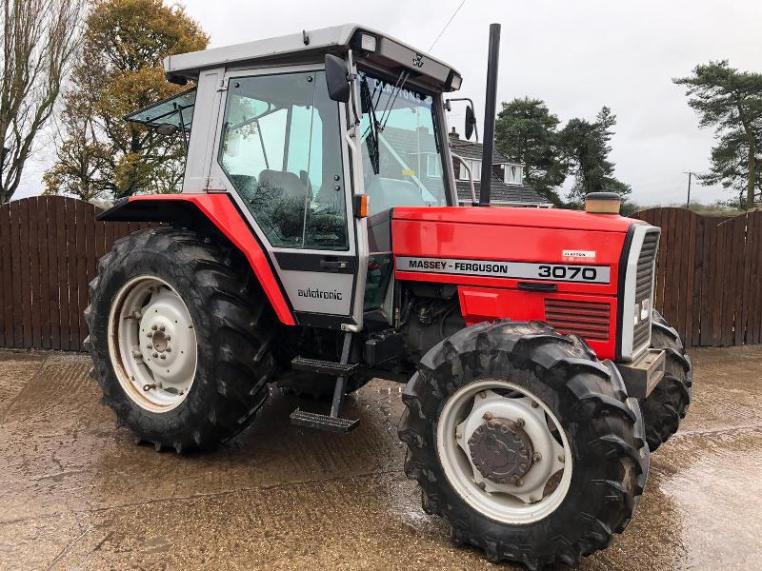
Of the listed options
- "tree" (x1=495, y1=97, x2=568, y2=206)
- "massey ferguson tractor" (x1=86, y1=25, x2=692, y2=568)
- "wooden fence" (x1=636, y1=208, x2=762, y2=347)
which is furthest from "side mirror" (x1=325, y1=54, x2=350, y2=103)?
"tree" (x1=495, y1=97, x2=568, y2=206)

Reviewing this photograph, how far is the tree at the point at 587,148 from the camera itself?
36.8 meters

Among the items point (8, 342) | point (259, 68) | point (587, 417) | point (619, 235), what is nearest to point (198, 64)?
point (259, 68)

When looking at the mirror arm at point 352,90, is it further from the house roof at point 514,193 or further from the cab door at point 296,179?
the house roof at point 514,193

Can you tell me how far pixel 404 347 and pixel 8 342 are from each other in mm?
5293

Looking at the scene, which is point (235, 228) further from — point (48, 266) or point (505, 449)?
point (48, 266)

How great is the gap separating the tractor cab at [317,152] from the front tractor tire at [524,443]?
892mm

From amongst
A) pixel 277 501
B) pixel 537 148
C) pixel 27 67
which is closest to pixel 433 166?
pixel 277 501

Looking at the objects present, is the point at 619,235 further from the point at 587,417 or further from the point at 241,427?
the point at 241,427

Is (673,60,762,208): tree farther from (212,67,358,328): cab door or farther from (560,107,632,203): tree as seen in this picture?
(212,67,358,328): cab door

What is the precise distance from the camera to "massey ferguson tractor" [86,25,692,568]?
8.71 feet

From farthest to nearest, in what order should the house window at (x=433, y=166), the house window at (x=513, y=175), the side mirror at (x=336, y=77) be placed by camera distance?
1. the house window at (x=513, y=175)
2. the house window at (x=433, y=166)
3. the side mirror at (x=336, y=77)

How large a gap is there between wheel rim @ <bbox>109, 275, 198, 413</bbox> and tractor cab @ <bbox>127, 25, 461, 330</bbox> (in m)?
0.71

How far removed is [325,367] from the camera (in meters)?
3.55

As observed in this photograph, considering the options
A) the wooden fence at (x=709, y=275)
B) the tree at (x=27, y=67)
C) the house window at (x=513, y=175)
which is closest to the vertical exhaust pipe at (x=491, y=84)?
the wooden fence at (x=709, y=275)
